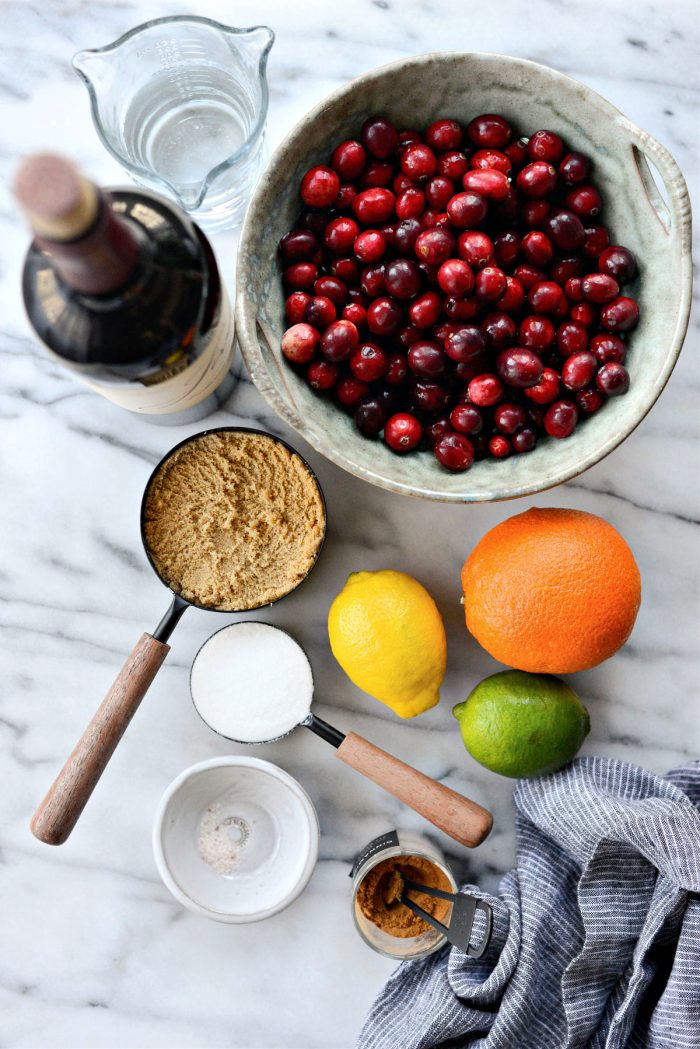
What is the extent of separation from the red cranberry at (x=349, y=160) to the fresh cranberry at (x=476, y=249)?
0.45 feet

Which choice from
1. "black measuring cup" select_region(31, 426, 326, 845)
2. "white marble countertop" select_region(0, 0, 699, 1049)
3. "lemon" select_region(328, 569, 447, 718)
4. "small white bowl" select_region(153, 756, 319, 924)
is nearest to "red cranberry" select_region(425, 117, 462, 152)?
"white marble countertop" select_region(0, 0, 699, 1049)

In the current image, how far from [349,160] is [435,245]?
0.46 ft

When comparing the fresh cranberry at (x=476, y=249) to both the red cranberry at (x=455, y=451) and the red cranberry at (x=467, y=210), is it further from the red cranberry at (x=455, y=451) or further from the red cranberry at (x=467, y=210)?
the red cranberry at (x=455, y=451)

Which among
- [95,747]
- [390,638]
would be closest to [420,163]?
[390,638]

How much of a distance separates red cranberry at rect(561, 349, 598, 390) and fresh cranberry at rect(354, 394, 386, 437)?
19 cm

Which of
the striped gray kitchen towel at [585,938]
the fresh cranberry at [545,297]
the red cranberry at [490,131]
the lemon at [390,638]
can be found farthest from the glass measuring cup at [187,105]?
the striped gray kitchen towel at [585,938]

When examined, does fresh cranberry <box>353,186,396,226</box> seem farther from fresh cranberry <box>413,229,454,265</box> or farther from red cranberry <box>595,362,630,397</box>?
red cranberry <box>595,362,630,397</box>

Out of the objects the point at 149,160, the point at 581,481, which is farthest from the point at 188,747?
the point at 149,160

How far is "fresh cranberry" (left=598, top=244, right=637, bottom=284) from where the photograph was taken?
89cm

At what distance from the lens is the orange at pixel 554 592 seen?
0.92 m

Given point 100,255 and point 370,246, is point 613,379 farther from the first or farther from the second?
point 100,255

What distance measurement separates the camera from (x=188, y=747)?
110 centimetres

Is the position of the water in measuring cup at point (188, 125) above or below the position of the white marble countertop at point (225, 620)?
above

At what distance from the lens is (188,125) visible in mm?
1031
